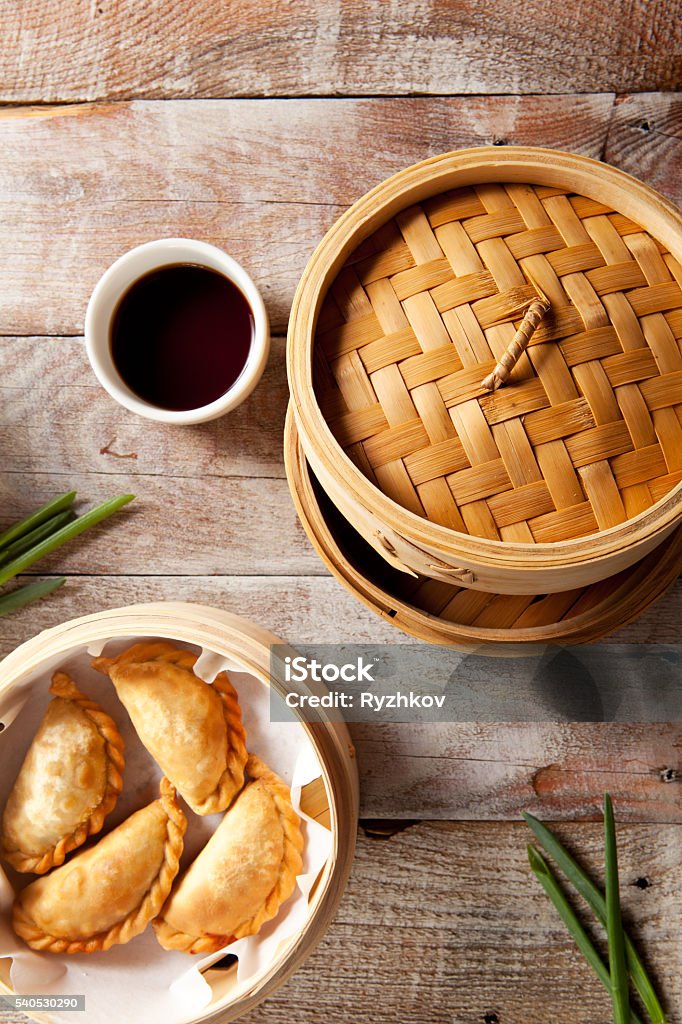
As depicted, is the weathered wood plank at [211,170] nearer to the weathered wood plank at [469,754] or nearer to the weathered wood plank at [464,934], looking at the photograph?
the weathered wood plank at [469,754]

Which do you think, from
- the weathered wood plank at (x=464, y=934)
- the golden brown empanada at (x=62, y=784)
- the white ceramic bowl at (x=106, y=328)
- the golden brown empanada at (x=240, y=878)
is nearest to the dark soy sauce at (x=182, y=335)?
the white ceramic bowl at (x=106, y=328)

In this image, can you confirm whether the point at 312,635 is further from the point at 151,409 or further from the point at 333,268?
the point at 333,268

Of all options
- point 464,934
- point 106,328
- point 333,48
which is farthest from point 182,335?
point 464,934

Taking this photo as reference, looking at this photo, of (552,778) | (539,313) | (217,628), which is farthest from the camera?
(552,778)

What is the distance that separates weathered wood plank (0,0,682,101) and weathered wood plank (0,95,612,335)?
0.08 ft

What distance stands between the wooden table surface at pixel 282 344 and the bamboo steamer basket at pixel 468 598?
12 centimetres

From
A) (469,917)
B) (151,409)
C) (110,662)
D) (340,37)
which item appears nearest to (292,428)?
(151,409)

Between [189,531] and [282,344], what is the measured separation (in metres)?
0.25

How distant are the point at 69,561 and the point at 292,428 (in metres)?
0.33

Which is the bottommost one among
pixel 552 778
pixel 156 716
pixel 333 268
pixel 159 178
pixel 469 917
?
pixel 469 917

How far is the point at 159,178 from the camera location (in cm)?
95

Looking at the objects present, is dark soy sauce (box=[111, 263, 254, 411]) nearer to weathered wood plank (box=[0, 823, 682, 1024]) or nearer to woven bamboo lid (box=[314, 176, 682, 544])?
woven bamboo lid (box=[314, 176, 682, 544])

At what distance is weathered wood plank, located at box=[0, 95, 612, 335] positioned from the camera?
93 cm

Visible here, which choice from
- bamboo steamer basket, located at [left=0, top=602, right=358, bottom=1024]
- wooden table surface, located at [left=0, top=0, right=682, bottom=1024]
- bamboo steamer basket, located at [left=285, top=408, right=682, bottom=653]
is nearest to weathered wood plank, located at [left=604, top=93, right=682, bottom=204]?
wooden table surface, located at [left=0, top=0, right=682, bottom=1024]
